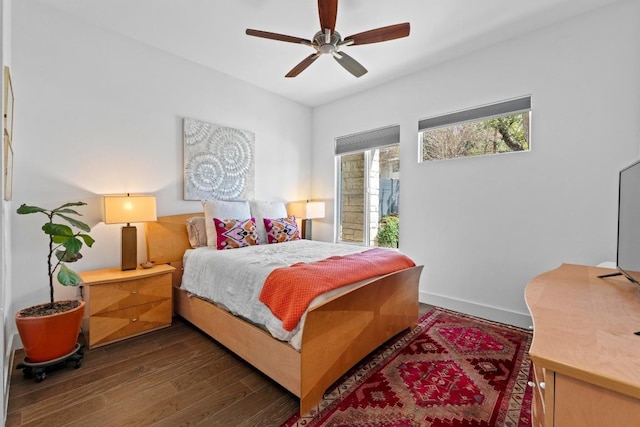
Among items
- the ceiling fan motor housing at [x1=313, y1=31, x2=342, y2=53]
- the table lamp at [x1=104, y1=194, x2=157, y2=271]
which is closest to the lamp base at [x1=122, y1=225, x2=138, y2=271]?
the table lamp at [x1=104, y1=194, x2=157, y2=271]

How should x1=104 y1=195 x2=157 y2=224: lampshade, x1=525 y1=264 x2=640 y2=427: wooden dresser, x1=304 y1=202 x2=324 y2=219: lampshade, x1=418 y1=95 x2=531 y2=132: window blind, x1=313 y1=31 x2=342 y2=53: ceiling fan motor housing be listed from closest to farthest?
x1=525 y1=264 x2=640 y2=427: wooden dresser, x1=313 y1=31 x2=342 y2=53: ceiling fan motor housing, x1=104 y1=195 x2=157 y2=224: lampshade, x1=418 y1=95 x2=531 y2=132: window blind, x1=304 y1=202 x2=324 y2=219: lampshade

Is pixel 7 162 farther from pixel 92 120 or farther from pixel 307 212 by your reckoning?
pixel 307 212

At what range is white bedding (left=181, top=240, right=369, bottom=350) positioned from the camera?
187cm

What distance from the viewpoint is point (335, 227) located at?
4469 millimetres

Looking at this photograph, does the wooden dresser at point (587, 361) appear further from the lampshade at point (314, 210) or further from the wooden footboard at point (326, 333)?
the lampshade at point (314, 210)

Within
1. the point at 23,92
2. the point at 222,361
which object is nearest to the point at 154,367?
the point at 222,361

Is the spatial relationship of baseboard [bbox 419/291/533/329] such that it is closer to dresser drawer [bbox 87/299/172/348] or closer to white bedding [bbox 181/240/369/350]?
white bedding [bbox 181/240/369/350]

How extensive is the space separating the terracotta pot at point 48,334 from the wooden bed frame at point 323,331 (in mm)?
863

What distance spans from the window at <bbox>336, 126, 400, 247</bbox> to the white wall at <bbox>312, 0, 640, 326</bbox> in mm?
215

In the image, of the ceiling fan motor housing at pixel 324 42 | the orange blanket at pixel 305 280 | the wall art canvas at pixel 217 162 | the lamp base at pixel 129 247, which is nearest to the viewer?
the orange blanket at pixel 305 280

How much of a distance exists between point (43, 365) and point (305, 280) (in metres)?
1.82

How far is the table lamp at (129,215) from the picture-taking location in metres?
2.49

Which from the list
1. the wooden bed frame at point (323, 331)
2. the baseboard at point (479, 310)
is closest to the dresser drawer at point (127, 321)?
the wooden bed frame at point (323, 331)

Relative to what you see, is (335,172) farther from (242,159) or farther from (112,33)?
(112,33)
